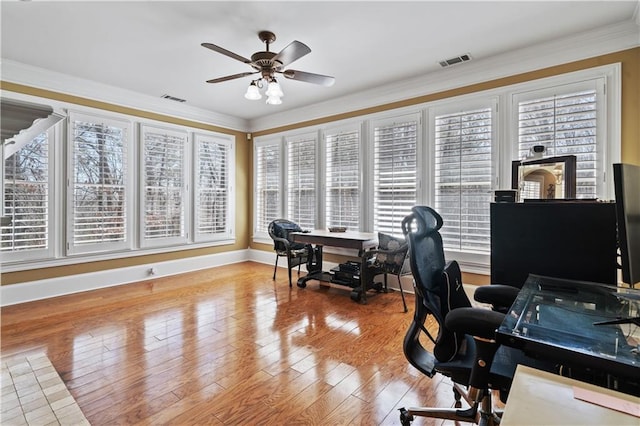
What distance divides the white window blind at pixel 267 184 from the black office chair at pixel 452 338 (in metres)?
4.56

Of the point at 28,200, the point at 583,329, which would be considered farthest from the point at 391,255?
the point at 28,200

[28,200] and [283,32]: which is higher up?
[283,32]

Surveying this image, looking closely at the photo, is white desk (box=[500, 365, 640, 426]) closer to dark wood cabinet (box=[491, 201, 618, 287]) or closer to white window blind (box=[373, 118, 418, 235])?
dark wood cabinet (box=[491, 201, 618, 287])

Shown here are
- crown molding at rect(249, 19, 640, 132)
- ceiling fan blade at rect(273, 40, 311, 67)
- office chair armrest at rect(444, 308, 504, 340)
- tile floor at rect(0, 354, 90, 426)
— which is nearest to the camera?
office chair armrest at rect(444, 308, 504, 340)

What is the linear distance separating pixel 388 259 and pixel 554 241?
2068 mm

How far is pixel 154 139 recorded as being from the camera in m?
5.09

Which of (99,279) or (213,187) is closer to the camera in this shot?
(99,279)

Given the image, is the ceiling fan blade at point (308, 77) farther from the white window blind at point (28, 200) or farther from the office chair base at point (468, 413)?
the white window blind at point (28, 200)

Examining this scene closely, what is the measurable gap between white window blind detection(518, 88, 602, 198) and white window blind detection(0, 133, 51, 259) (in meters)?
5.83

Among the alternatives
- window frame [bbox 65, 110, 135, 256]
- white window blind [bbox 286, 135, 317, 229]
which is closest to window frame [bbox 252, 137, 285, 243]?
white window blind [bbox 286, 135, 317, 229]

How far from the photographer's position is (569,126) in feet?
10.4

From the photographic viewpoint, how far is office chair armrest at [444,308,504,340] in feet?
4.15

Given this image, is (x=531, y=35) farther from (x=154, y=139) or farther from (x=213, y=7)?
(x=154, y=139)

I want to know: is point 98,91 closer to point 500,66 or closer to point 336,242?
point 336,242
